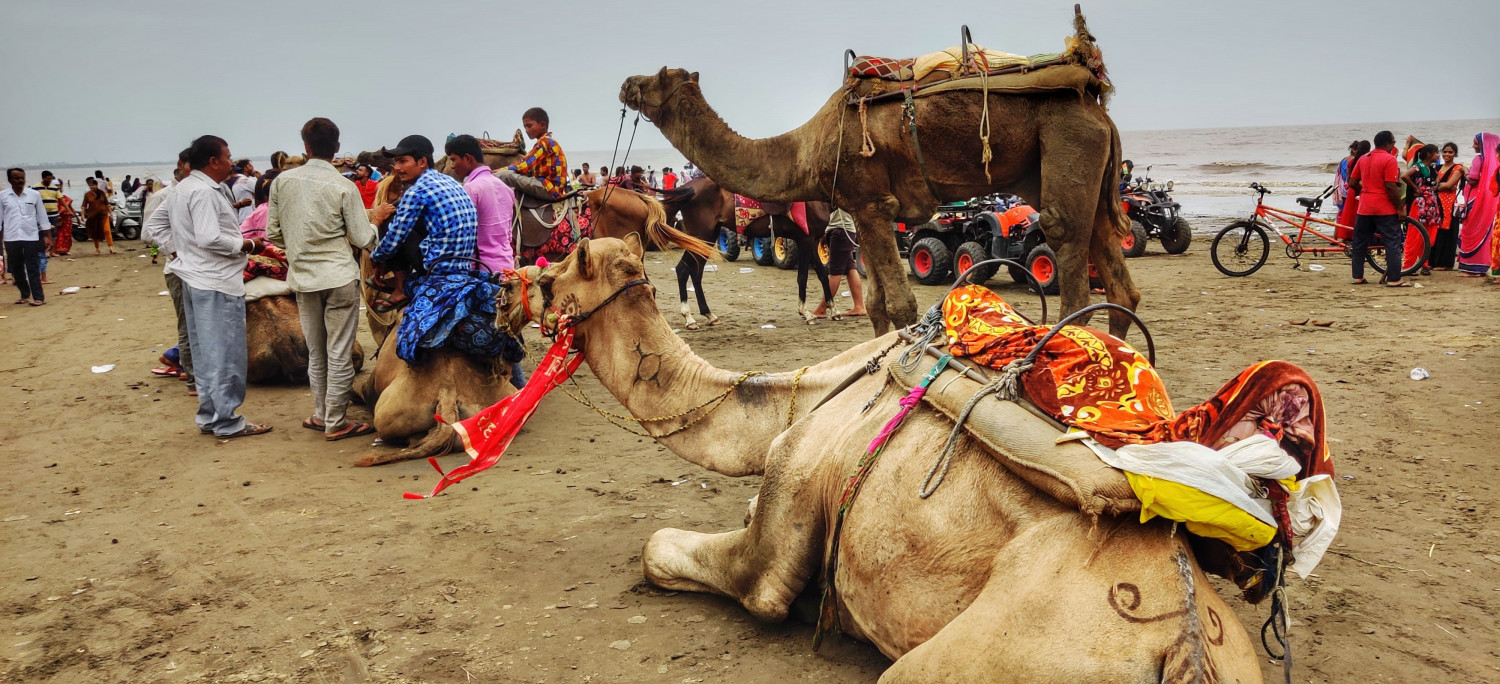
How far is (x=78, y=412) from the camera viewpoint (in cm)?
764

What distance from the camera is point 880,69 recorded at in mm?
6719

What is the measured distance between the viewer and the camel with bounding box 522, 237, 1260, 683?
2250mm

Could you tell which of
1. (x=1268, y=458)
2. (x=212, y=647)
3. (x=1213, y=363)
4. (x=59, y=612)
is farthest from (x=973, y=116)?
(x=59, y=612)

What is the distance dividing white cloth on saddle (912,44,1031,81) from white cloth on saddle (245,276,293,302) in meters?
5.53

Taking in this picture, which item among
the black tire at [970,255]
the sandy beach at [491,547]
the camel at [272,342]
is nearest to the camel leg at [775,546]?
the sandy beach at [491,547]

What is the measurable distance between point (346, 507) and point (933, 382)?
368cm

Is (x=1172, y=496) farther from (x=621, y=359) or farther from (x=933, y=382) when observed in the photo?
(x=621, y=359)

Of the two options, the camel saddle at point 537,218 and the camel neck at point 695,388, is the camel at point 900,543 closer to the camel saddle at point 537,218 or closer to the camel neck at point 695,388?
the camel neck at point 695,388

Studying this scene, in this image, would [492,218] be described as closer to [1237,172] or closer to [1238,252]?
[1238,252]

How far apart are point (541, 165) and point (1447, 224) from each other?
12.8 meters

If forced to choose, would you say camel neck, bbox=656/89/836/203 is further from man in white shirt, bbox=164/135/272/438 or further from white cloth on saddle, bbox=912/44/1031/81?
man in white shirt, bbox=164/135/272/438

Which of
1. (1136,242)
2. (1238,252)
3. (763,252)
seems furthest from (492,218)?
(1136,242)

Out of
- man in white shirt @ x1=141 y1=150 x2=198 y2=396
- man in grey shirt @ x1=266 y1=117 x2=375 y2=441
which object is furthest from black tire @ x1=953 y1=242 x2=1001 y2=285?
man in white shirt @ x1=141 y1=150 x2=198 y2=396

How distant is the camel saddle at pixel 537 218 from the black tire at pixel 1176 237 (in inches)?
469
